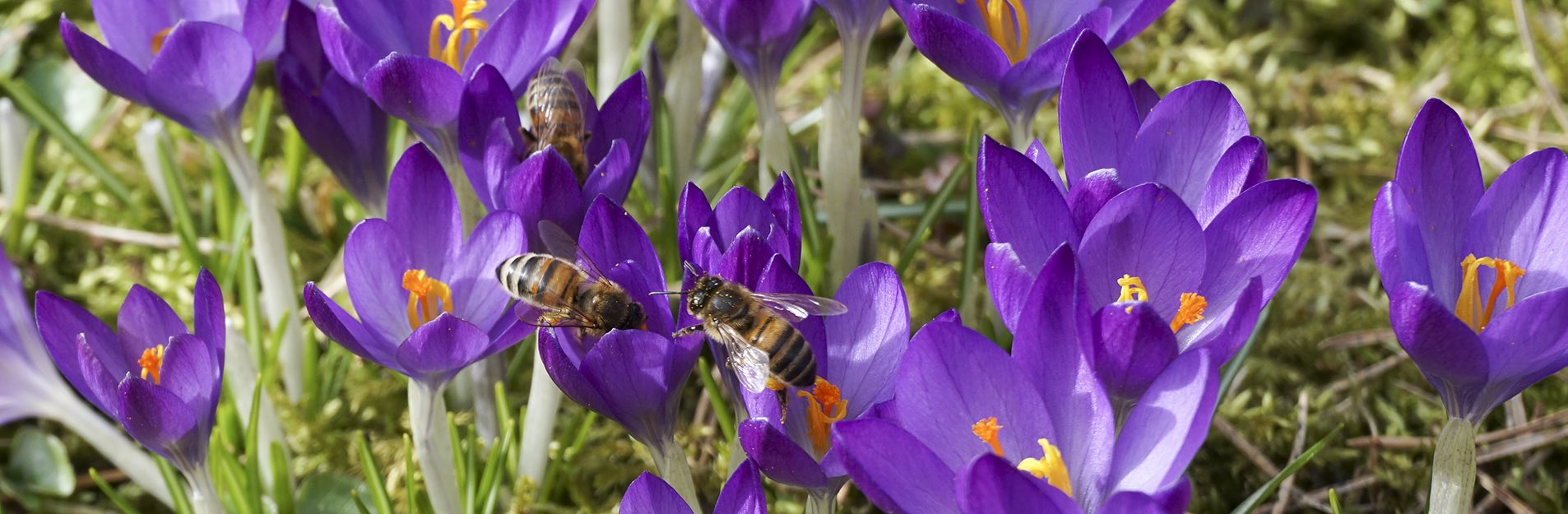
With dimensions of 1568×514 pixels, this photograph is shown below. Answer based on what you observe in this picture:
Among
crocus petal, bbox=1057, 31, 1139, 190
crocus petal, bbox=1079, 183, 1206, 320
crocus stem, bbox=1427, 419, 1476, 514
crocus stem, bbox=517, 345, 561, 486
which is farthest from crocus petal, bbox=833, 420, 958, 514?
crocus stem, bbox=517, 345, 561, 486

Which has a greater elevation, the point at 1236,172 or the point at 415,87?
the point at 415,87

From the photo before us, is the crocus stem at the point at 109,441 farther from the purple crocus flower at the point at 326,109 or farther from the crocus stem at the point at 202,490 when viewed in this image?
the purple crocus flower at the point at 326,109

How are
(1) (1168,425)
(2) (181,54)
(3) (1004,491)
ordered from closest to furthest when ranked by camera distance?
(3) (1004,491)
(1) (1168,425)
(2) (181,54)

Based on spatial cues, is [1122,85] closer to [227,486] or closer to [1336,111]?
[227,486]

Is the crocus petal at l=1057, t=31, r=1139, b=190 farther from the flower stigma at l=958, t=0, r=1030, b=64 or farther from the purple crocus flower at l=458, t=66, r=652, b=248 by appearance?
the purple crocus flower at l=458, t=66, r=652, b=248

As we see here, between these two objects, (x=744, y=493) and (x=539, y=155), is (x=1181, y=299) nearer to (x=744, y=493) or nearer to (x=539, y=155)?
(x=744, y=493)

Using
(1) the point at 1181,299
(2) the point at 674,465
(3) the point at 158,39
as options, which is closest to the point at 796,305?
(2) the point at 674,465
